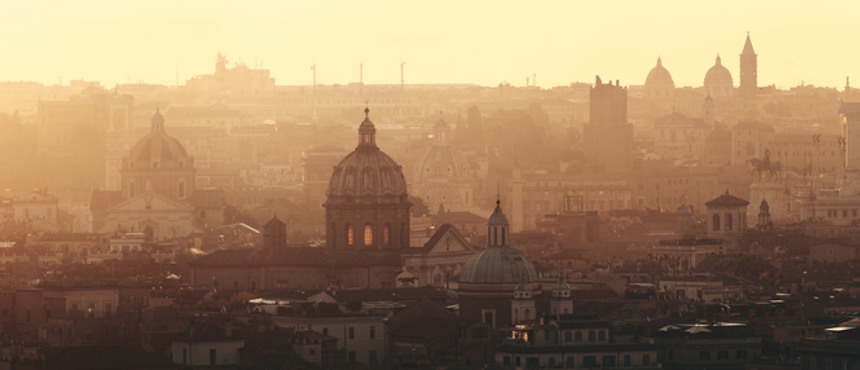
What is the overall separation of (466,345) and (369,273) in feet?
93.2

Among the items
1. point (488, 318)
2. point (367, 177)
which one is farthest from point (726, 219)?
point (488, 318)

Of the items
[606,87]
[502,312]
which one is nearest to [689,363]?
[502,312]

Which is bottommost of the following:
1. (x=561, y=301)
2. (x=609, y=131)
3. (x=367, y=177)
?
(x=561, y=301)

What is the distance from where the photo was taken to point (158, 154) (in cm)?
16012

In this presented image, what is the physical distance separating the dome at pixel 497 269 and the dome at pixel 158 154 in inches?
3180

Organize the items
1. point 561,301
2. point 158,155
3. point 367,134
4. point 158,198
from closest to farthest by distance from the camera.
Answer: point 561,301 < point 367,134 < point 158,198 < point 158,155

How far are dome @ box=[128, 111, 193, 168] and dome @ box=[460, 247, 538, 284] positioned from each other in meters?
80.8

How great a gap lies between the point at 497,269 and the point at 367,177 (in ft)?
76.1

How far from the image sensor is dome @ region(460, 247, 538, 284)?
3091 inches

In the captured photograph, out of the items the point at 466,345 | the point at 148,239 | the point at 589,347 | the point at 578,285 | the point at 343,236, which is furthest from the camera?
the point at 148,239

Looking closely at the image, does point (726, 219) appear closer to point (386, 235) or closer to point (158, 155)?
point (386, 235)

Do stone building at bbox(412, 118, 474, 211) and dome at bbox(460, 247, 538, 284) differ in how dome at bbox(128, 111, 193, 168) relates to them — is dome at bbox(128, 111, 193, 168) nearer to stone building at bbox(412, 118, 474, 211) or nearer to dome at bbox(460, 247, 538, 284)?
stone building at bbox(412, 118, 474, 211)

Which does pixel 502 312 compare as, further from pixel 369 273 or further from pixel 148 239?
pixel 148 239

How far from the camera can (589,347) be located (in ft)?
206
